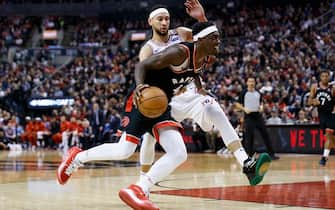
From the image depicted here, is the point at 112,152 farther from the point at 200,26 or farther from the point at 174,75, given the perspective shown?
the point at 200,26

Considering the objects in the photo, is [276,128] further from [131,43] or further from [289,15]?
[131,43]

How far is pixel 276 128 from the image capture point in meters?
18.0

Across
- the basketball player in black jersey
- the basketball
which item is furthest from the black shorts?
the basketball player in black jersey

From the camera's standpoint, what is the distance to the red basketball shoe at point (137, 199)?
574 cm

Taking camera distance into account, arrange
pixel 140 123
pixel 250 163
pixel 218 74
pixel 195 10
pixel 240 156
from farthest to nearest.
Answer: pixel 218 74
pixel 195 10
pixel 240 156
pixel 250 163
pixel 140 123

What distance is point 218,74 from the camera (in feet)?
81.1

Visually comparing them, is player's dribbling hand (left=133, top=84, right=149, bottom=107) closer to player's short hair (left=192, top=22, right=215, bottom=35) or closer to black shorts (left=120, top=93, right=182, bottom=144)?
black shorts (left=120, top=93, right=182, bottom=144)

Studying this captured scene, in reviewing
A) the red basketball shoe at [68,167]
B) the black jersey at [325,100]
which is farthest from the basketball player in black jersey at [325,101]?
the red basketball shoe at [68,167]

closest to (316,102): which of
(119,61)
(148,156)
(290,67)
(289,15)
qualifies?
(148,156)

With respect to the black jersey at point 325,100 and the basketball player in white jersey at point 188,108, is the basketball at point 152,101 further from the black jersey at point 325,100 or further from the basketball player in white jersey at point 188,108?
the black jersey at point 325,100

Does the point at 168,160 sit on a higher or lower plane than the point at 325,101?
higher

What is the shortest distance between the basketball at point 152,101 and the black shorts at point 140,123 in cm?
51

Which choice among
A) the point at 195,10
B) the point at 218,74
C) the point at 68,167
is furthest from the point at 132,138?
the point at 218,74

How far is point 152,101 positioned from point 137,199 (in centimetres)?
86
